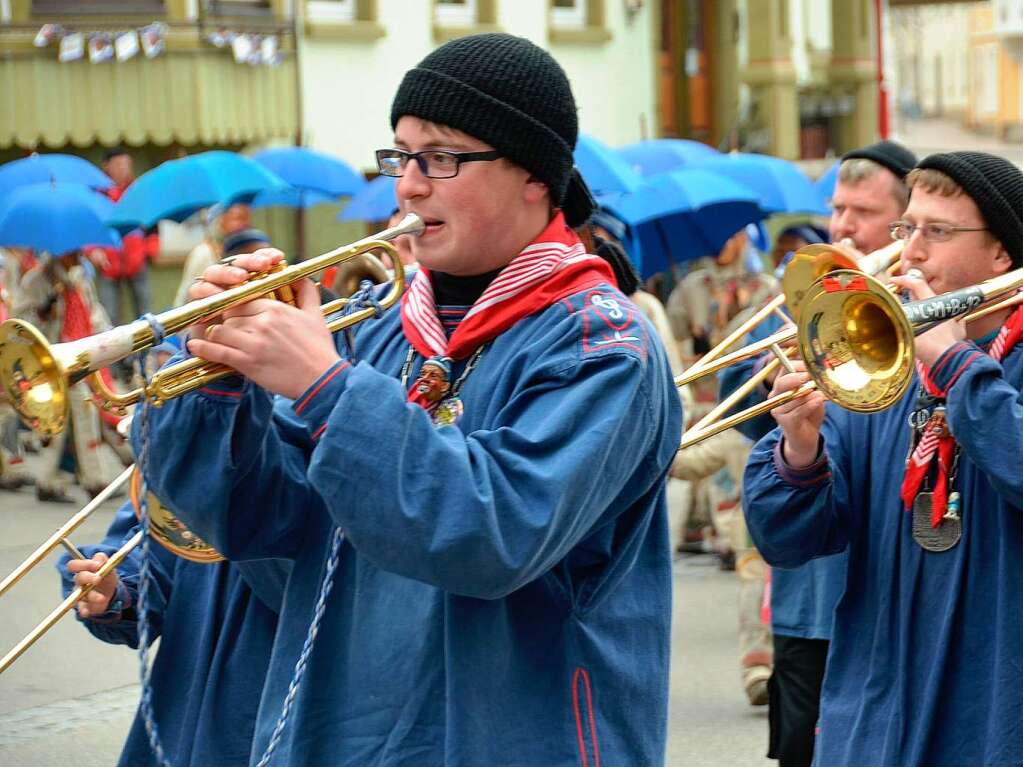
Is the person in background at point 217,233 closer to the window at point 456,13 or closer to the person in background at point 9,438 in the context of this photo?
the person in background at point 9,438

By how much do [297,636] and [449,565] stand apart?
44 cm

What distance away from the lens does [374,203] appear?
1115cm

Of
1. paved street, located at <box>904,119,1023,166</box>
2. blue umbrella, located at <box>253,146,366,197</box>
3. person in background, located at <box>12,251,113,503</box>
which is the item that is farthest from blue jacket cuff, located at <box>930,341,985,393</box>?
paved street, located at <box>904,119,1023,166</box>

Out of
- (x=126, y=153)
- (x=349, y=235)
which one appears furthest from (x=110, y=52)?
(x=349, y=235)

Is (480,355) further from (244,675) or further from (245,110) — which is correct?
(245,110)

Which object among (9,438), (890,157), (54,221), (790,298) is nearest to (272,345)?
(790,298)

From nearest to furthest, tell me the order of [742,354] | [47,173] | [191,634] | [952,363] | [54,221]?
[952,363] → [191,634] → [742,354] → [54,221] → [47,173]

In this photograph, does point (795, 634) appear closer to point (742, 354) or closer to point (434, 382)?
point (742, 354)

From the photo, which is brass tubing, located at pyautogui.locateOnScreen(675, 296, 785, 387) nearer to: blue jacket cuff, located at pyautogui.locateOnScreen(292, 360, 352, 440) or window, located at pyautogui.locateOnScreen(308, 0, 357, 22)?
blue jacket cuff, located at pyautogui.locateOnScreen(292, 360, 352, 440)

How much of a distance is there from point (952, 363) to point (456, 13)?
14.6 m

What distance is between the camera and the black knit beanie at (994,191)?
11.9 ft

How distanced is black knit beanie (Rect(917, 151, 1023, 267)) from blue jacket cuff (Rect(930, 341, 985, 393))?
1.14ft

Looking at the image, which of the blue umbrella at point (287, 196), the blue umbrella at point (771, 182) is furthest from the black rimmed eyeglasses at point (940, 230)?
the blue umbrella at point (287, 196)

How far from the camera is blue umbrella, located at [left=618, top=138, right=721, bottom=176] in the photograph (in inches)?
488
